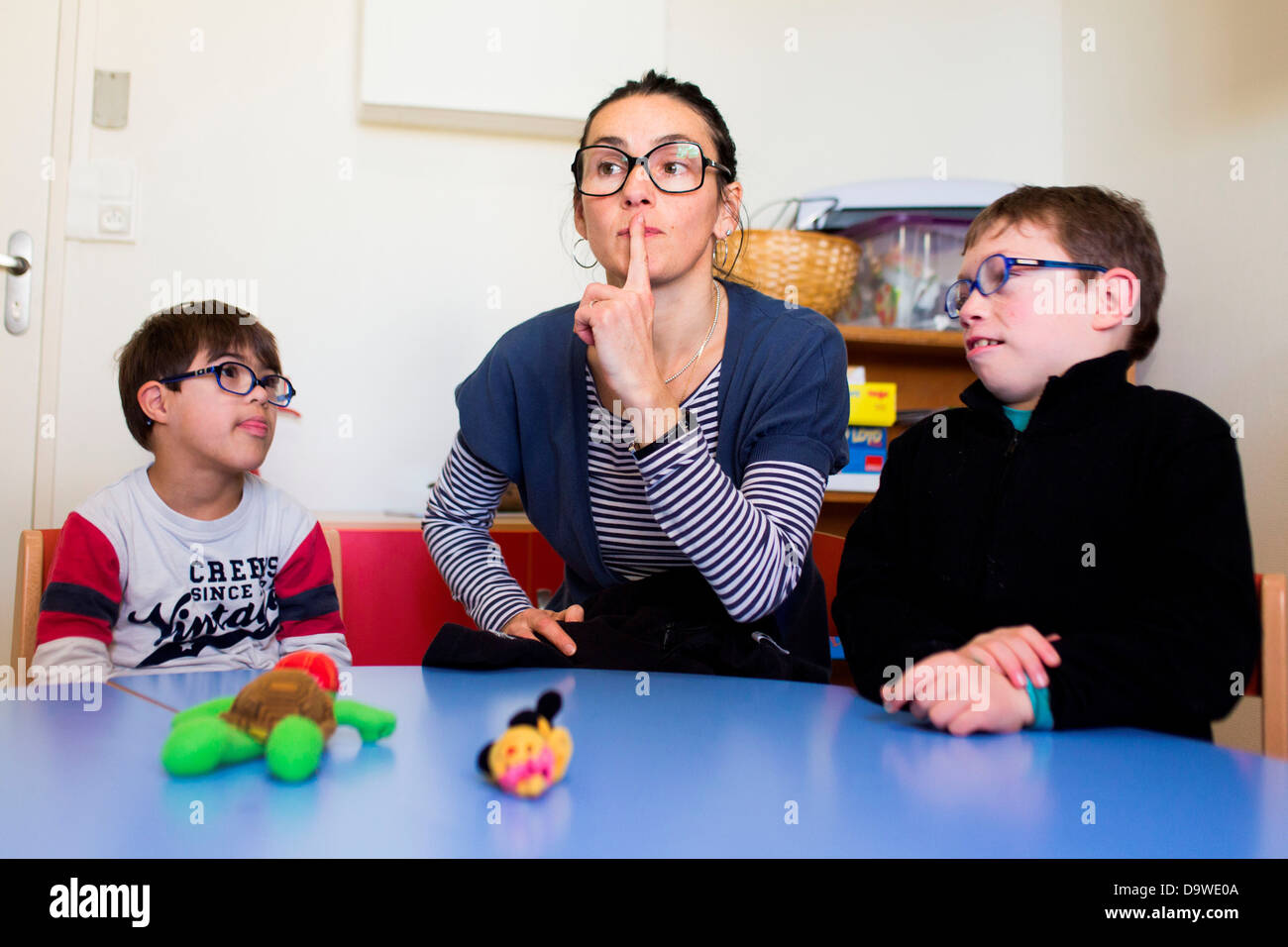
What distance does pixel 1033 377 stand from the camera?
1.09m

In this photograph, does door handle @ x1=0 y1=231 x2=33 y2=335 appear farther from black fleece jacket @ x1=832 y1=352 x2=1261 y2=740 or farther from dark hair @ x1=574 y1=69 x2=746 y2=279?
black fleece jacket @ x1=832 y1=352 x2=1261 y2=740

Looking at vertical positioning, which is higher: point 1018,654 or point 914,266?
point 914,266

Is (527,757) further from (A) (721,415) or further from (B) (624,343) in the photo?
(A) (721,415)

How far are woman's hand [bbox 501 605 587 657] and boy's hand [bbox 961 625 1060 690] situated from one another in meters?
0.38

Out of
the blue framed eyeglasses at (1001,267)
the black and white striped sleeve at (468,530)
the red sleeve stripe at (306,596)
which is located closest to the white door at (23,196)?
the red sleeve stripe at (306,596)

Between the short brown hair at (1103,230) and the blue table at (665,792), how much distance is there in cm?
58

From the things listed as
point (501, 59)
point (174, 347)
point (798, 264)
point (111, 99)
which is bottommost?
point (174, 347)

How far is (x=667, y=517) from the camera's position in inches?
41.0

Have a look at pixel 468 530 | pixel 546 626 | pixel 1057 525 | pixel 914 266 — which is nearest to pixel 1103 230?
pixel 1057 525

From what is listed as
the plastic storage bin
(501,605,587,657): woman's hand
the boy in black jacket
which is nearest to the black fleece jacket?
the boy in black jacket

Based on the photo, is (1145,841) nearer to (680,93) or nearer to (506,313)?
(680,93)

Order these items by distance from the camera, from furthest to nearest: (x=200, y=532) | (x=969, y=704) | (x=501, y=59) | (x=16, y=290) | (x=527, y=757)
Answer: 1. (x=501, y=59)
2. (x=16, y=290)
3. (x=200, y=532)
4. (x=969, y=704)
5. (x=527, y=757)

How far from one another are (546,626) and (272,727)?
1.66ft

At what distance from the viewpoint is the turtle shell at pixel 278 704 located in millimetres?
572
